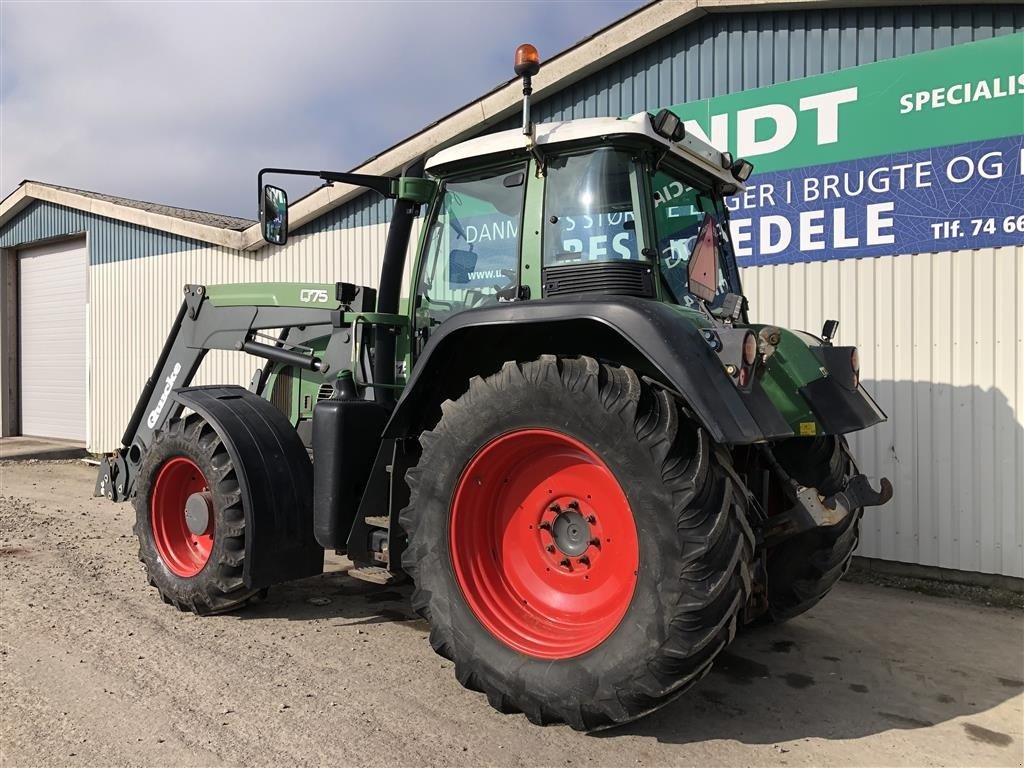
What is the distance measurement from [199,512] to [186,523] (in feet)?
0.98

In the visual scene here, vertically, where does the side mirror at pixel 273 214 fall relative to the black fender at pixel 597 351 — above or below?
above

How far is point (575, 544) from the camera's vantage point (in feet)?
11.2

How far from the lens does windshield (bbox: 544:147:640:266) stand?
3.58m

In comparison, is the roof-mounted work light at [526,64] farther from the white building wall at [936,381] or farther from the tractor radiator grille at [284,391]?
the white building wall at [936,381]

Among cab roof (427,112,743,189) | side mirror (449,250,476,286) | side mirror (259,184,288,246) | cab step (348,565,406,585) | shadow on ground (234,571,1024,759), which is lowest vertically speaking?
shadow on ground (234,571,1024,759)

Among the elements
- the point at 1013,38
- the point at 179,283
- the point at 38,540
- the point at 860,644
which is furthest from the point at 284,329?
the point at 179,283

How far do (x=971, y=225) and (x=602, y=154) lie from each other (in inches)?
139

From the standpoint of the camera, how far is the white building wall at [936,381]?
5.57m

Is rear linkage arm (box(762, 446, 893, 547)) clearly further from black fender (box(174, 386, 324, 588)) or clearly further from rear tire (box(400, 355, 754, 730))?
black fender (box(174, 386, 324, 588))

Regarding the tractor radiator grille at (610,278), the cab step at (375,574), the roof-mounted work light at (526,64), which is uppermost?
the roof-mounted work light at (526,64)

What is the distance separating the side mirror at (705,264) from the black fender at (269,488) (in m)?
2.45

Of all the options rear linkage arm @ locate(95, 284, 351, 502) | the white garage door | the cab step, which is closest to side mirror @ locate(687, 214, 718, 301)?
the cab step

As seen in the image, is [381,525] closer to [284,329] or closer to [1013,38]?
[284,329]

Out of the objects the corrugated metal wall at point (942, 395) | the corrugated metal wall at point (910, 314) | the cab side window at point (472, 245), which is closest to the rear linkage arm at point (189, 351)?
the cab side window at point (472, 245)
